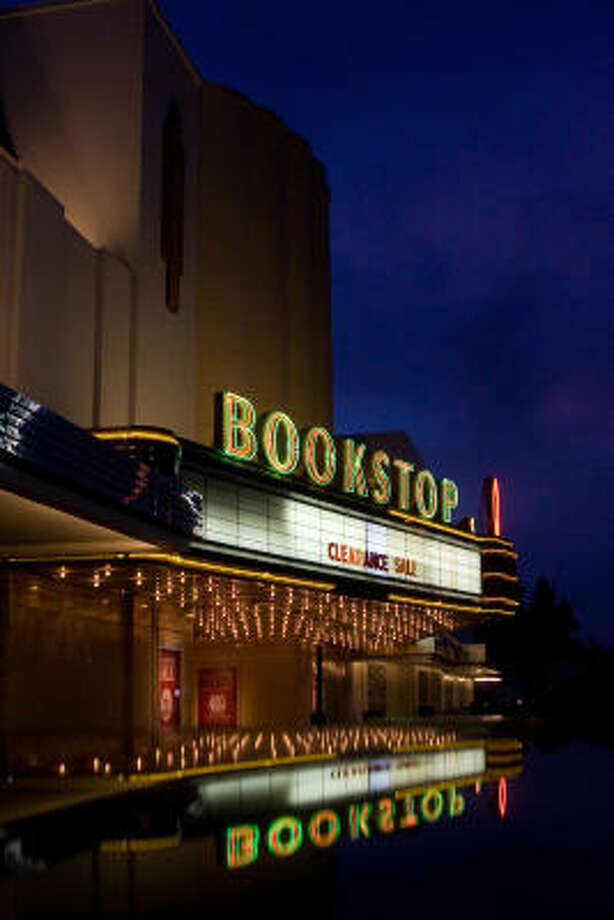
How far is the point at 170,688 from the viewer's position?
3603 cm

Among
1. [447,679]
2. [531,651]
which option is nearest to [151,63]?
[447,679]

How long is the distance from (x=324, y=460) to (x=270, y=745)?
24.9 ft

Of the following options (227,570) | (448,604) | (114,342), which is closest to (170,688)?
(448,604)

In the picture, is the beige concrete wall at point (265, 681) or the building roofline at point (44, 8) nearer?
the building roofline at point (44, 8)

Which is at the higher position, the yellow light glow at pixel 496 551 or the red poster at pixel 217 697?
the yellow light glow at pixel 496 551

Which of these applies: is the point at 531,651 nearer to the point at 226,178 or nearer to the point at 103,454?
the point at 226,178

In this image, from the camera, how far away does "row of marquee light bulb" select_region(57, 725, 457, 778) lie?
2305 centimetres

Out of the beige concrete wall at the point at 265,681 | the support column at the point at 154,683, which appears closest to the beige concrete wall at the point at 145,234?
the support column at the point at 154,683

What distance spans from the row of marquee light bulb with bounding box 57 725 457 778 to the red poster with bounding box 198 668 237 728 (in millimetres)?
2332

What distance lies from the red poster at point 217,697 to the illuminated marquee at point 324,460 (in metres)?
8.64

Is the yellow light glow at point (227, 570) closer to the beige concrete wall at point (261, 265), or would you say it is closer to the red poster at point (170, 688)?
the beige concrete wall at point (261, 265)

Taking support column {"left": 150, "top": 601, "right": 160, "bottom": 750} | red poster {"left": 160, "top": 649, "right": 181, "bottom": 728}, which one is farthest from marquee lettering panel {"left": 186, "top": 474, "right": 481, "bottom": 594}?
red poster {"left": 160, "top": 649, "right": 181, "bottom": 728}

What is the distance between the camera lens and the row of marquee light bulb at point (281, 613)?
95.0 feet

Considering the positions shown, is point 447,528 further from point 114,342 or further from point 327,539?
point 114,342
